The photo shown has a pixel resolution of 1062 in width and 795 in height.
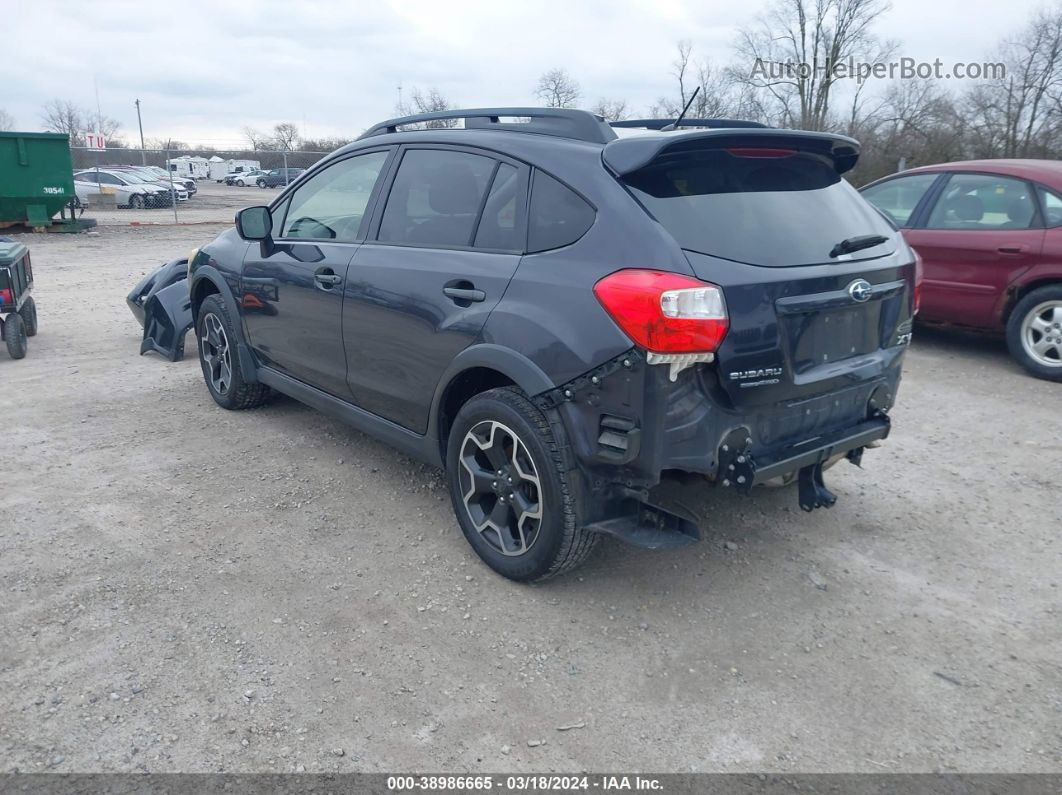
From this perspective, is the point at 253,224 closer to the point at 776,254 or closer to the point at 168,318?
the point at 168,318

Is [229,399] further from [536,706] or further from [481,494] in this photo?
[536,706]

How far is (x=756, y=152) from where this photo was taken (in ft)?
10.9

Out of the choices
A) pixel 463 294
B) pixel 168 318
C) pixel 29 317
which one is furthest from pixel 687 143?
pixel 29 317

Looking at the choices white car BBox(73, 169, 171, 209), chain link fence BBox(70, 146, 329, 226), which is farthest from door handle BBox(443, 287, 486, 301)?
white car BBox(73, 169, 171, 209)

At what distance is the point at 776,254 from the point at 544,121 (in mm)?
1203

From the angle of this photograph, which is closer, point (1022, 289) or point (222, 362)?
point (222, 362)

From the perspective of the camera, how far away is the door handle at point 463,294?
11.3ft

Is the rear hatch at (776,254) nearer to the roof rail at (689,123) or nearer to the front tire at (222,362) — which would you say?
the roof rail at (689,123)

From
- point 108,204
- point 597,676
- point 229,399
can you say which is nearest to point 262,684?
point 597,676

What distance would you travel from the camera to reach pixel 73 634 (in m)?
3.13

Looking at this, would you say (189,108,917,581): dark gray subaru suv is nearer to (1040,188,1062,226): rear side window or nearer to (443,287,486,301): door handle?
(443,287,486,301): door handle

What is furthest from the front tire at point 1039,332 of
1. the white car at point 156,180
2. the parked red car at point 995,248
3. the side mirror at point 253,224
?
the white car at point 156,180

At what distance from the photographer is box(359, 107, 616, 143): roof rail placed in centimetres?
344

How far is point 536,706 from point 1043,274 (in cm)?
584
